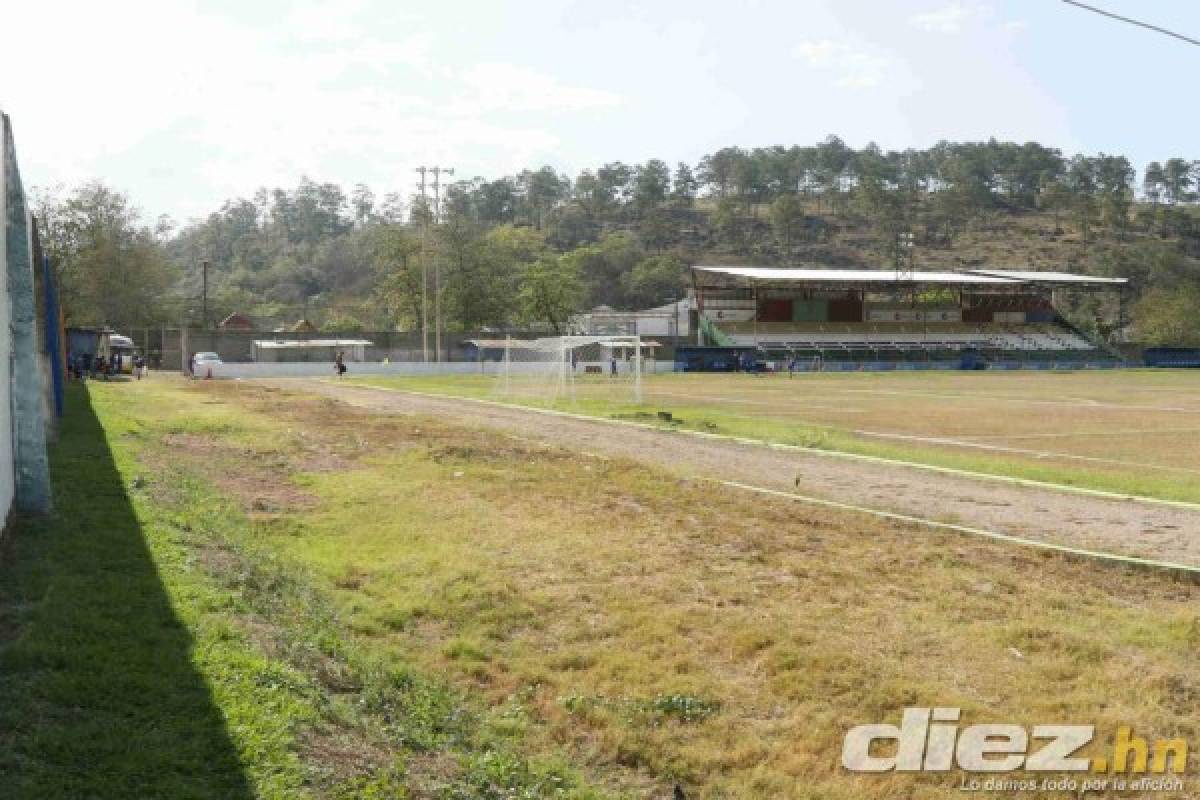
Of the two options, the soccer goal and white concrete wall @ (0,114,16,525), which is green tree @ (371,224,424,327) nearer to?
the soccer goal

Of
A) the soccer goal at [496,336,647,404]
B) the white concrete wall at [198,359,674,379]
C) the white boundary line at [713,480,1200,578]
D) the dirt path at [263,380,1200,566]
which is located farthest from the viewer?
the white concrete wall at [198,359,674,379]

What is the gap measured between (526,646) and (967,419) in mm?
28956

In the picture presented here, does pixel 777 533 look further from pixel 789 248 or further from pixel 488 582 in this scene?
pixel 789 248

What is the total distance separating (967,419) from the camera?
34688 millimetres

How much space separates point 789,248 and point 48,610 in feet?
618

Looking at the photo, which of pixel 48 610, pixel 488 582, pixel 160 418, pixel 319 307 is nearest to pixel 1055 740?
pixel 488 582

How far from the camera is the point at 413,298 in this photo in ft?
358

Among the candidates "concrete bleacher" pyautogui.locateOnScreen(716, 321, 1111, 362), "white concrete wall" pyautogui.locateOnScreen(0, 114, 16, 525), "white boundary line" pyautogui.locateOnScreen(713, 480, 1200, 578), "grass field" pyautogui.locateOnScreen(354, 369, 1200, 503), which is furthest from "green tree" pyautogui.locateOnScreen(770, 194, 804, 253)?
"white concrete wall" pyautogui.locateOnScreen(0, 114, 16, 525)

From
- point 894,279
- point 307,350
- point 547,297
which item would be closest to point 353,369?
point 307,350

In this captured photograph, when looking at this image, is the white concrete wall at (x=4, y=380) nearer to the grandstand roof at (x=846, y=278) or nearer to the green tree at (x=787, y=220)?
the grandstand roof at (x=846, y=278)

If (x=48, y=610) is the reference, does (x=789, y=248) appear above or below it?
above

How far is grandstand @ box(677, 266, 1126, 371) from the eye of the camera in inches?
3804

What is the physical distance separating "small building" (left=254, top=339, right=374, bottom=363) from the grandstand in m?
30.8

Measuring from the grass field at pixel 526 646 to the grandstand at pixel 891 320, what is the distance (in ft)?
257
